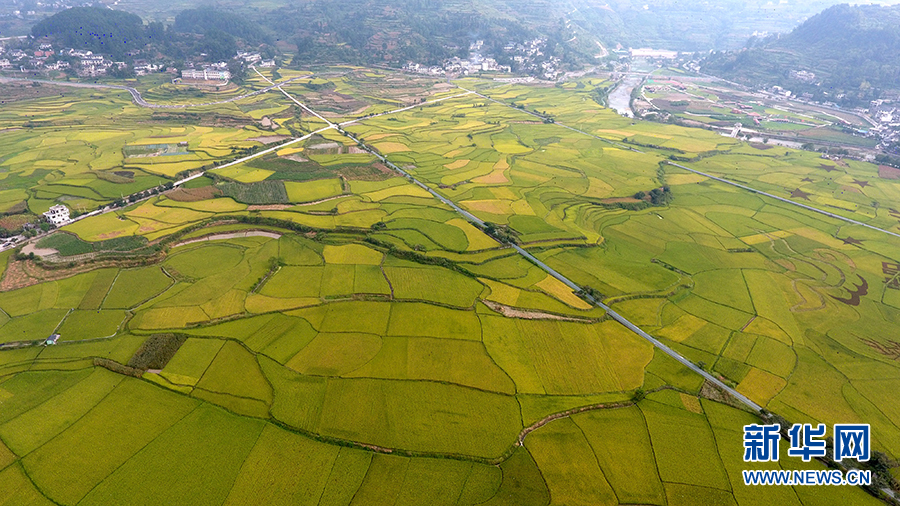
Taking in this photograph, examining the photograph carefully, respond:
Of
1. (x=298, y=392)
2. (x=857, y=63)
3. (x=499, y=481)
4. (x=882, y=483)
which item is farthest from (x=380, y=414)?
(x=857, y=63)

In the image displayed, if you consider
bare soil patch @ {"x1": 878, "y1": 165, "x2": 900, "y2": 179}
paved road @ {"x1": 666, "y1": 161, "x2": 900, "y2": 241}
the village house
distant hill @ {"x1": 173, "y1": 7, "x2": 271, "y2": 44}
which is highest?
distant hill @ {"x1": 173, "y1": 7, "x2": 271, "y2": 44}

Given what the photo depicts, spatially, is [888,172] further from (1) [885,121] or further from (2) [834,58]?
(2) [834,58]

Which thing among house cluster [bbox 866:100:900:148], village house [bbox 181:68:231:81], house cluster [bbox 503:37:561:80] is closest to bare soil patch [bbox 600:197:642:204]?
house cluster [bbox 866:100:900:148]

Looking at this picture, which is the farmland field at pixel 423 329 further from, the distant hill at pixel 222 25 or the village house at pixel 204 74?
the distant hill at pixel 222 25

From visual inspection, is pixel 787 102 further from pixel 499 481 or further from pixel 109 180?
pixel 109 180

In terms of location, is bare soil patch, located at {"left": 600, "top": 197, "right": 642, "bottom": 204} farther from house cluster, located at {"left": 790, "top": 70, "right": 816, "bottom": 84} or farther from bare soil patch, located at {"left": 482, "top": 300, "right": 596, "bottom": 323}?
house cluster, located at {"left": 790, "top": 70, "right": 816, "bottom": 84}

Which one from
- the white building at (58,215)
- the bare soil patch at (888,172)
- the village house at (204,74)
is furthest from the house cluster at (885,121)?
the village house at (204,74)
